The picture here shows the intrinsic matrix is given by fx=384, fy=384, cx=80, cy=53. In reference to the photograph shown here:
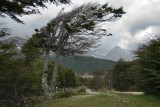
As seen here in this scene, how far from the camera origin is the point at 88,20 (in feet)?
105

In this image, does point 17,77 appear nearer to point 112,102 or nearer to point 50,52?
point 112,102

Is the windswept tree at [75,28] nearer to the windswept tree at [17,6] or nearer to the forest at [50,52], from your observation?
the forest at [50,52]

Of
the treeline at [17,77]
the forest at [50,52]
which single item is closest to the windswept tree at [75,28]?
the forest at [50,52]

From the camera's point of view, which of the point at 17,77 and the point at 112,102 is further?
the point at 112,102

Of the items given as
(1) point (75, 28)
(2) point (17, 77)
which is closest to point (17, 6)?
(2) point (17, 77)

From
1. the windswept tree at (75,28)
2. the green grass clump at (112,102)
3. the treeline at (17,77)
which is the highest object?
the windswept tree at (75,28)

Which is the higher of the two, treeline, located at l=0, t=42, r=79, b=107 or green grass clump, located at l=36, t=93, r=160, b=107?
treeline, located at l=0, t=42, r=79, b=107

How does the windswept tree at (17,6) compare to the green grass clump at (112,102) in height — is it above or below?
above

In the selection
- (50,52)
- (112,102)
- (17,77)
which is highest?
(50,52)

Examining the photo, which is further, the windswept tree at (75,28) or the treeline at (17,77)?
the windswept tree at (75,28)

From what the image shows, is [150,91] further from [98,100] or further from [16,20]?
[16,20]

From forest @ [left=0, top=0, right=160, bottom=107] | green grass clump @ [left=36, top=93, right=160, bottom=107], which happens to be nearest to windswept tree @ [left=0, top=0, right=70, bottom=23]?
forest @ [left=0, top=0, right=160, bottom=107]

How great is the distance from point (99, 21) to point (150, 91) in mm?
11196

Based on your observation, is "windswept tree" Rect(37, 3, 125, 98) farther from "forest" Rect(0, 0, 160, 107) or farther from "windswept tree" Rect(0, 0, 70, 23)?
"windswept tree" Rect(0, 0, 70, 23)
